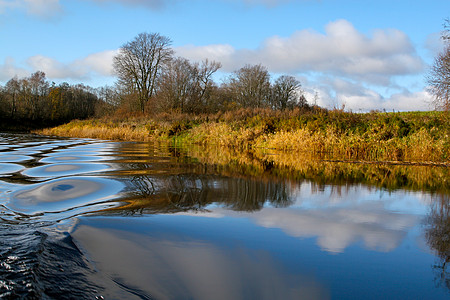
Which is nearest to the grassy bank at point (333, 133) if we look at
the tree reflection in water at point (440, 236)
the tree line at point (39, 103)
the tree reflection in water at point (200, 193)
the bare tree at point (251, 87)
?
the tree reflection in water at point (440, 236)

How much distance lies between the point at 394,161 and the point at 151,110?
2625cm

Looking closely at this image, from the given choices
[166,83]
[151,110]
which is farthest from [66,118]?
[166,83]

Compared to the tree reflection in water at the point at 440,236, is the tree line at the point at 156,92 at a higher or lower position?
higher

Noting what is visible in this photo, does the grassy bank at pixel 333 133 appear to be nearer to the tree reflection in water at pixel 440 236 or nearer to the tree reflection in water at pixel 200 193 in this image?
the tree reflection in water at pixel 440 236

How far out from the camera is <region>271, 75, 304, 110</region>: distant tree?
44994mm

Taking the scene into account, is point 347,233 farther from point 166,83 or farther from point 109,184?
point 166,83

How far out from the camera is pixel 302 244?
3291mm

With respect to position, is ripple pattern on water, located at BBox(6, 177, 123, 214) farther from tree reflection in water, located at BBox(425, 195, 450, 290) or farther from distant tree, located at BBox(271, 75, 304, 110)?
distant tree, located at BBox(271, 75, 304, 110)

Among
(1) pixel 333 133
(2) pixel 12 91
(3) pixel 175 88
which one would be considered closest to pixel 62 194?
(1) pixel 333 133

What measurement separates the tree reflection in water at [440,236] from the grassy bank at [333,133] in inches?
326

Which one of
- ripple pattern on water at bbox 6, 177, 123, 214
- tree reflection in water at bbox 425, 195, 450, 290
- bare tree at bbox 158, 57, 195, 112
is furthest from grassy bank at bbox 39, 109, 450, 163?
ripple pattern on water at bbox 6, 177, 123, 214

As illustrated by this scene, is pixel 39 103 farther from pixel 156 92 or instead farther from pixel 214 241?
pixel 214 241

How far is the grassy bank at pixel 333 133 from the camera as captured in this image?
12.8 metres

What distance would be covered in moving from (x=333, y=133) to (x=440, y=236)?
474 inches
